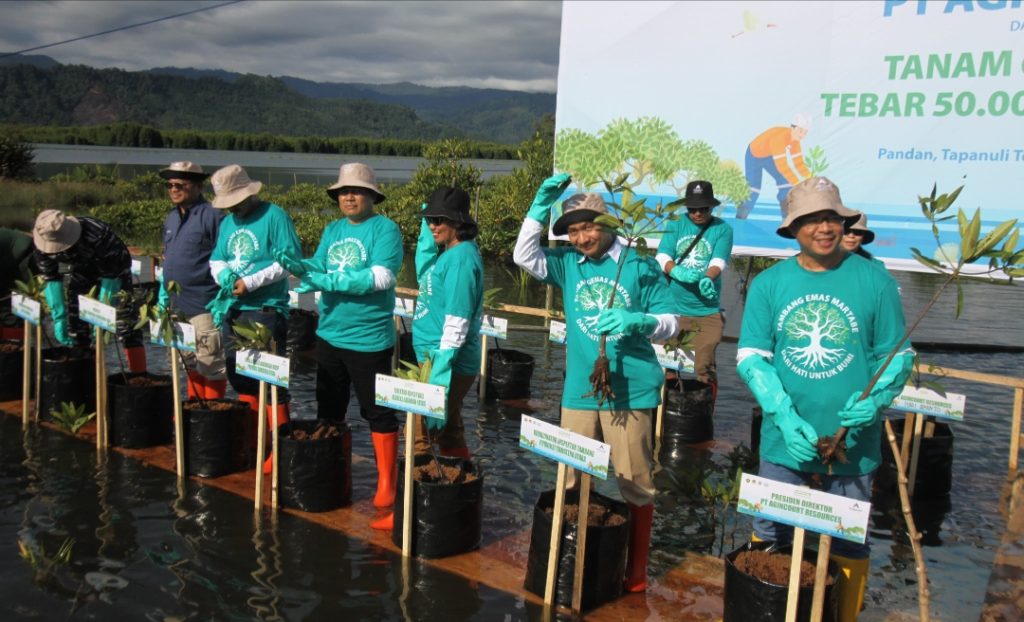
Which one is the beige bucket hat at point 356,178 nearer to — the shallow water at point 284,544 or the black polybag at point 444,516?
the black polybag at point 444,516

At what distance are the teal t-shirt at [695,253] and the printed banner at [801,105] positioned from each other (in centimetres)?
216

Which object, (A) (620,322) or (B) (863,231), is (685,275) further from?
(A) (620,322)

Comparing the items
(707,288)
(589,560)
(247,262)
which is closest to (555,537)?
(589,560)

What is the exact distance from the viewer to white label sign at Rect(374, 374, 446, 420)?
396 centimetres

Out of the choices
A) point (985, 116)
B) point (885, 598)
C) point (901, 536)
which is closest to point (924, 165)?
point (985, 116)

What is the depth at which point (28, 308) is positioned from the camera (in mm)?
6160

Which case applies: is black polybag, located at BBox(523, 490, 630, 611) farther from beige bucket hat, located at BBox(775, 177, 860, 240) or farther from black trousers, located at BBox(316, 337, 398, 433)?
beige bucket hat, located at BBox(775, 177, 860, 240)

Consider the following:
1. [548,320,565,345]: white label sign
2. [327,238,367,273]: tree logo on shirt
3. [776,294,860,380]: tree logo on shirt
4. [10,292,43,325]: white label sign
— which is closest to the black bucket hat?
[327,238,367,273]: tree logo on shirt

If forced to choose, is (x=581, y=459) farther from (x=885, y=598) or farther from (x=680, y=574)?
(x=885, y=598)

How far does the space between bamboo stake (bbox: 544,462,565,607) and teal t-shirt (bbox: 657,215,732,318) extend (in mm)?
2969

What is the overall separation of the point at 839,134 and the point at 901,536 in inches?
176

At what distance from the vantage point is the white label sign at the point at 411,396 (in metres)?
3.96

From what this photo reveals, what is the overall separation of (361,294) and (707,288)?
294 cm

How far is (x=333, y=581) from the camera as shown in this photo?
396cm
